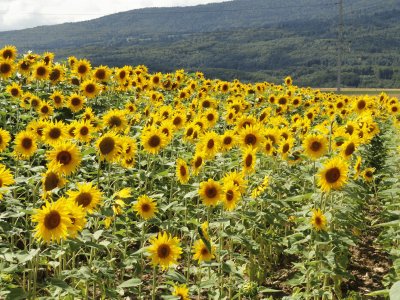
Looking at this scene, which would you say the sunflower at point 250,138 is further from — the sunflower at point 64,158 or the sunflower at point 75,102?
the sunflower at point 75,102

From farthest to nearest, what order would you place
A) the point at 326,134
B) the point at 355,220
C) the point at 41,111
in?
the point at 41,111, the point at 326,134, the point at 355,220

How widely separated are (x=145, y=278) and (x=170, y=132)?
177 cm

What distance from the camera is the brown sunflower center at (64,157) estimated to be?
445 centimetres

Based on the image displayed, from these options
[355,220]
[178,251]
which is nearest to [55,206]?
[178,251]

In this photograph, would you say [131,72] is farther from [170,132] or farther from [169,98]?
[170,132]

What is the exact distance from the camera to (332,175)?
494cm

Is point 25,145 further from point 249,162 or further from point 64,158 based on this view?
point 249,162

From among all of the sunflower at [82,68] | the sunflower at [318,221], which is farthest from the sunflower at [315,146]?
the sunflower at [82,68]

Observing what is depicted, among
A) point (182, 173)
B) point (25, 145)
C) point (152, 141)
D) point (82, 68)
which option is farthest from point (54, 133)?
point (82, 68)

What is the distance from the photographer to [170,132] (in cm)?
638

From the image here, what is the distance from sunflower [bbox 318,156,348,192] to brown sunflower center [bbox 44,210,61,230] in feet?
8.68

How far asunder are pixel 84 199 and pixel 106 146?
0.96 metres

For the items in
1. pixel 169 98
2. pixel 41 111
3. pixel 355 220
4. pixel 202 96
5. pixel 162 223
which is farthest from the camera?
pixel 169 98

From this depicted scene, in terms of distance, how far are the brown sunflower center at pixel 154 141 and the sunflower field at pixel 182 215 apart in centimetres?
1
